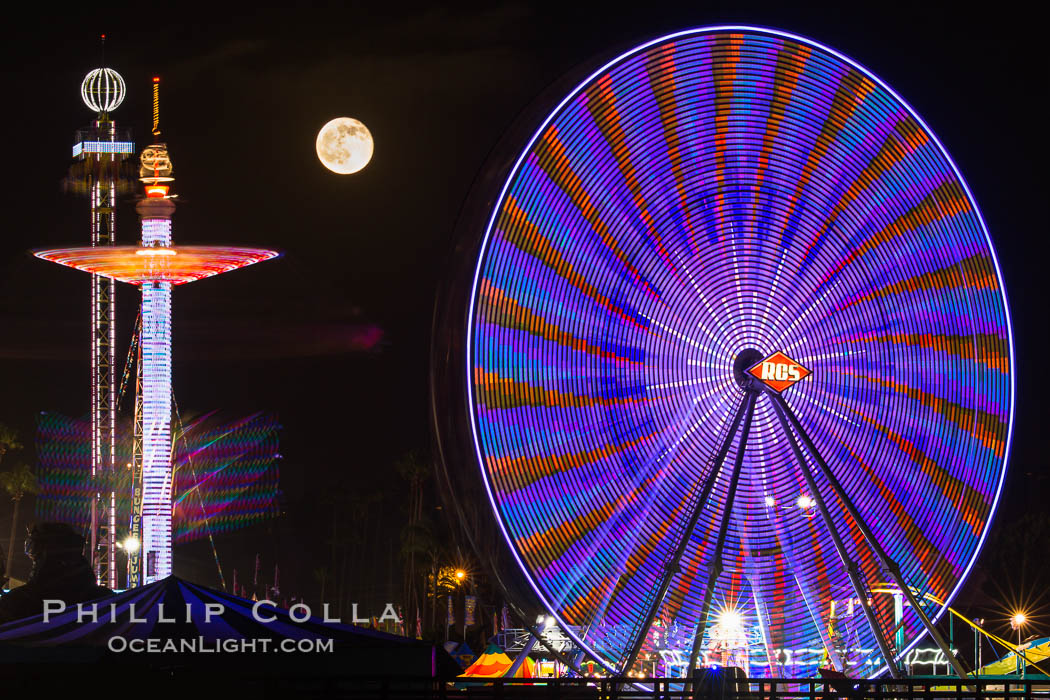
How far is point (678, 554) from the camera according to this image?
16.8 metres

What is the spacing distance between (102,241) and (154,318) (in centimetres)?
418

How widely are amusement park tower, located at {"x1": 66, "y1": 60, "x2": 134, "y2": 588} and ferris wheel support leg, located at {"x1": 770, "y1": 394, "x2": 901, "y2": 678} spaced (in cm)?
3413

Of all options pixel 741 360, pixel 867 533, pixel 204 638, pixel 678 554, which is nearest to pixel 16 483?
pixel 204 638

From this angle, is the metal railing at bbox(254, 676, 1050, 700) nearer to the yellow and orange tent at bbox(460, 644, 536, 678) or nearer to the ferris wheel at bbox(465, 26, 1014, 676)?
the ferris wheel at bbox(465, 26, 1014, 676)

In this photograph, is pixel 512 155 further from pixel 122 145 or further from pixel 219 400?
pixel 219 400

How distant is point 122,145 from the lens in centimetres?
5294

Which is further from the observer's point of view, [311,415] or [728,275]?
[311,415]

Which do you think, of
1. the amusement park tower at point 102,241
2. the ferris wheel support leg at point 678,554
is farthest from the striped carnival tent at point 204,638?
the amusement park tower at point 102,241

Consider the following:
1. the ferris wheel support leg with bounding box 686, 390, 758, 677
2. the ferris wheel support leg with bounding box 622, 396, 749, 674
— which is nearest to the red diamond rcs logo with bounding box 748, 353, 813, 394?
the ferris wheel support leg with bounding box 622, 396, 749, 674

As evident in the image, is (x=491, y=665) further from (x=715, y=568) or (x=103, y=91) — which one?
(x=103, y=91)

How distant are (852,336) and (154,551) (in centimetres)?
3232

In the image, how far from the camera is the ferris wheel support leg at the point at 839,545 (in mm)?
17719

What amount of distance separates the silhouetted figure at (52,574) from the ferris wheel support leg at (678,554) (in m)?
12.1

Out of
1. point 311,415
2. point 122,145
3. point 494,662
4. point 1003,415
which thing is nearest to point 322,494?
point 311,415
